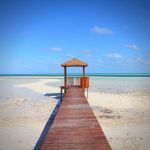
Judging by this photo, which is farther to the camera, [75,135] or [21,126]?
[21,126]

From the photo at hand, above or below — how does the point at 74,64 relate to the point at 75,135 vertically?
above

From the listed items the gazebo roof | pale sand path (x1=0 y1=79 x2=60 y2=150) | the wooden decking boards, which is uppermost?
the gazebo roof

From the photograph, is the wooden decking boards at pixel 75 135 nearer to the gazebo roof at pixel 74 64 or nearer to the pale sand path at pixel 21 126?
the pale sand path at pixel 21 126

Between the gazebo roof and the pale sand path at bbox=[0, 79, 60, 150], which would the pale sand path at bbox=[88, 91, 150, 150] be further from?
the gazebo roof

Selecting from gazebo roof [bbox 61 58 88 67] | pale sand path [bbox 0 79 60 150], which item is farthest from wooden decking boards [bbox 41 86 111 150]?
gazebo roof [bbox 61 58 88 67]

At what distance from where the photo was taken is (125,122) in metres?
8.20

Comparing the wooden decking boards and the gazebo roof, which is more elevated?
the gazebo roof

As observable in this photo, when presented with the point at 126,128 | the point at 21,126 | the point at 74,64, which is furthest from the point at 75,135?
the point at 74,64

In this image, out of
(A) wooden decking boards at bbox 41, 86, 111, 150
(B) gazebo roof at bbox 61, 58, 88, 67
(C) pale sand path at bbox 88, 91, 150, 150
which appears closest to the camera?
(A) wooden decking boards at bbox 41, 86, 111, 150

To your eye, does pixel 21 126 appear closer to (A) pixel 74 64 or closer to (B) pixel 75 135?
(B) pixel 75 135

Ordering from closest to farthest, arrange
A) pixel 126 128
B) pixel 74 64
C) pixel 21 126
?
pixel 126 128
pixel 21 126
pixel 74 64

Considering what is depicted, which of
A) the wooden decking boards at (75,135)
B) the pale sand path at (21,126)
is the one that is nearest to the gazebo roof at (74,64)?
the pale sand path at (21,126)

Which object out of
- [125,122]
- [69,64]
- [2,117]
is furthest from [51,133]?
[69,64]

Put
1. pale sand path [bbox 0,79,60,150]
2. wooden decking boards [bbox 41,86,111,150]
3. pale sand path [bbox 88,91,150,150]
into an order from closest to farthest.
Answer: wooden decking boards [bbox 41,86,111,150] → pale sand path [bbox 88,91,150,150] → pale sand path [bbox 0,79,60,150]
